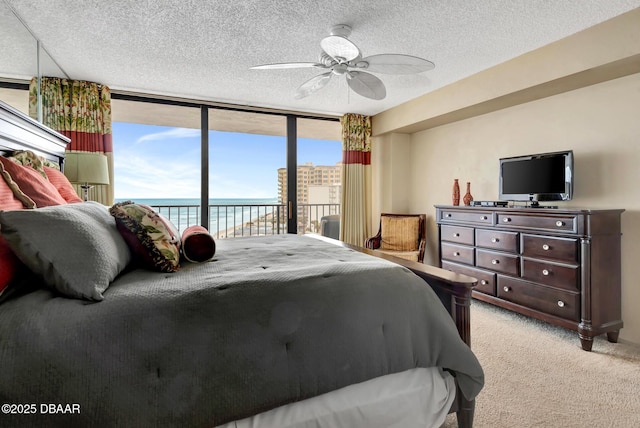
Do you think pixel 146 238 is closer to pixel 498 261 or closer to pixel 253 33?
pixel 253 33

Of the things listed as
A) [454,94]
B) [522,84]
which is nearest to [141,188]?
[454,94]

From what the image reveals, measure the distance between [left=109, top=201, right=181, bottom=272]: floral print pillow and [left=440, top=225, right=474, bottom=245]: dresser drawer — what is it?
3024 millimetres

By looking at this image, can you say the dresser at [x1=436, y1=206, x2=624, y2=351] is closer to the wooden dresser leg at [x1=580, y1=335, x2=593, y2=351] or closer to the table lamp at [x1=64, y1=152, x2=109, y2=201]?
the wooden dresser leg at [x1=580, y1=335, x2=593, y2=351]

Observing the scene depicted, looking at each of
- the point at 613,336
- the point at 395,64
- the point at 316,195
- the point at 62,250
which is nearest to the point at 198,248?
the point at 62,250

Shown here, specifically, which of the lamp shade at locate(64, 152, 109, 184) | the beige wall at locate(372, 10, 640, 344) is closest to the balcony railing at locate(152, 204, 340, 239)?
the lamp shade at locate(64, 152, 109, 184)

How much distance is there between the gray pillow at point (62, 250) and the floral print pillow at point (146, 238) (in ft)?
0.70

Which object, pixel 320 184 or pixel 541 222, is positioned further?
pixel 320 184

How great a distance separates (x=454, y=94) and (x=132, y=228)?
3.55 m

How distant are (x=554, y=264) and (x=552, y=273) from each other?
79 mm

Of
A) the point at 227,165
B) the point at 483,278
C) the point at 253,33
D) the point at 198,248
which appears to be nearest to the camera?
the point at 198,248

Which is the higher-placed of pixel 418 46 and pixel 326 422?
pixel 418 46

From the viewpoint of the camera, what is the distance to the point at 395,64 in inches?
94.3

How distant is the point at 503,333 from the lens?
2.81 metres

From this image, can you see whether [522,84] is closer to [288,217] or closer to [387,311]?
[387,311]
